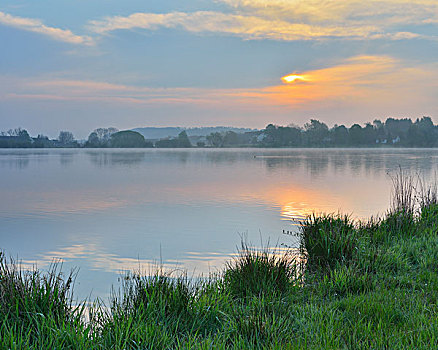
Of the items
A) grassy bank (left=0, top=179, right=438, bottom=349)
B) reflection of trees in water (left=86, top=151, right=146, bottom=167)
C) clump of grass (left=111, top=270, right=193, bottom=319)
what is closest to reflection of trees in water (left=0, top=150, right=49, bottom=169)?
reflection of trees in water (left=86, top=151, right=146, bottom=167)

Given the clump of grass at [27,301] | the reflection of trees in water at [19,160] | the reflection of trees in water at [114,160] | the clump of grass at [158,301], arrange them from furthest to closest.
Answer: the reflection of trees in water at [114,160]
the reflection of trees in water at [19,160]
the clump of grass at [158,301]
the clump of grass at [27,301]

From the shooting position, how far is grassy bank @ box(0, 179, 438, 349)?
357 centimetres

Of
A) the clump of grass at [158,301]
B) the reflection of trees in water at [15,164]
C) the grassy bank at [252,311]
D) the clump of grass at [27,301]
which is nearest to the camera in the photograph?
the grassy bank at [252,311]

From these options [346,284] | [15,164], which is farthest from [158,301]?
[15,164]

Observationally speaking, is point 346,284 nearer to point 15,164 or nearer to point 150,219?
point 150,219

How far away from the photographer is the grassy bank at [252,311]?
3568 mm

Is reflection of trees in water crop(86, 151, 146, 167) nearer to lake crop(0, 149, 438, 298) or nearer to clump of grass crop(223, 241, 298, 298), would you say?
lake crop(0, 149, 438, 298)

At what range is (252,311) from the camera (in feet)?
14.1

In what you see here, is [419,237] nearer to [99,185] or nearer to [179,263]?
[179,263]

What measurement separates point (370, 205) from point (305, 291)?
12004 mm

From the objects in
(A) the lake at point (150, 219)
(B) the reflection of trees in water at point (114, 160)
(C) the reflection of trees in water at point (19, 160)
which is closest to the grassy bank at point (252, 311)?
(A) the lake at point (150, 219)

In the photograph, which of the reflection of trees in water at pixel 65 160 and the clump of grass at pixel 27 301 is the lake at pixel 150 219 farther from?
the reflection of trees in water at pixel 65 160

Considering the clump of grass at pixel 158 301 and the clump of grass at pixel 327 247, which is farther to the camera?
the clump of grass at pixel 327 247

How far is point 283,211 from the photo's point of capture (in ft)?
49.8
